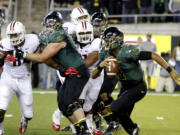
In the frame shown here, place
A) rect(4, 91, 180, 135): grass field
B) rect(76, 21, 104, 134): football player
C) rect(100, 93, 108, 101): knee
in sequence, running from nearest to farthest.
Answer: rect(76, 21, 104, 134): football player → rect(100, 93, 108, 101): knee → rect(4, 91, 180, 135): grass field

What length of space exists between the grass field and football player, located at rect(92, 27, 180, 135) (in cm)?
89

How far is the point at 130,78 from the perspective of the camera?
16.3 ft

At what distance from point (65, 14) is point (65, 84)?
8.13m

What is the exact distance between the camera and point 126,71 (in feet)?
16.1

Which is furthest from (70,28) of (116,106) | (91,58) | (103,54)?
(116,106)

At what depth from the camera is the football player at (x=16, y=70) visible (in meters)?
5.07

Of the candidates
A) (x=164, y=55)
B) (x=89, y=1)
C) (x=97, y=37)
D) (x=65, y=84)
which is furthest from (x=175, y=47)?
(x=65, y=84)

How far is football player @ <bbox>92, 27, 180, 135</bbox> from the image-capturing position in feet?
15.8

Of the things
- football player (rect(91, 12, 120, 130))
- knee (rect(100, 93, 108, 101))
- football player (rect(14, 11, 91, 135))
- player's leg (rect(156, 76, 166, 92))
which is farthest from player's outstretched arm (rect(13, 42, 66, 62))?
player's leg (rect(156, 76, 166, 92))

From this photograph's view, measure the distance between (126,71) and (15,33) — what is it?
152 centimetres

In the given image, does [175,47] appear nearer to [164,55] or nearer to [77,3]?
[164,55]

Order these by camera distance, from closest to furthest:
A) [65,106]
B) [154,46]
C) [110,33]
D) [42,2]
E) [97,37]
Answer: [65,106] < [110,33] < [97,37] < [154,46] < [42,2]

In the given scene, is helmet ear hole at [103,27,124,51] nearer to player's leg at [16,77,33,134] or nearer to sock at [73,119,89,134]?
sock at [73,119,89,134]

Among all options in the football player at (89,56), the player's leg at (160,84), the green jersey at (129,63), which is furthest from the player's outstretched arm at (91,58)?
Answer: the player's leg at (160,84)
